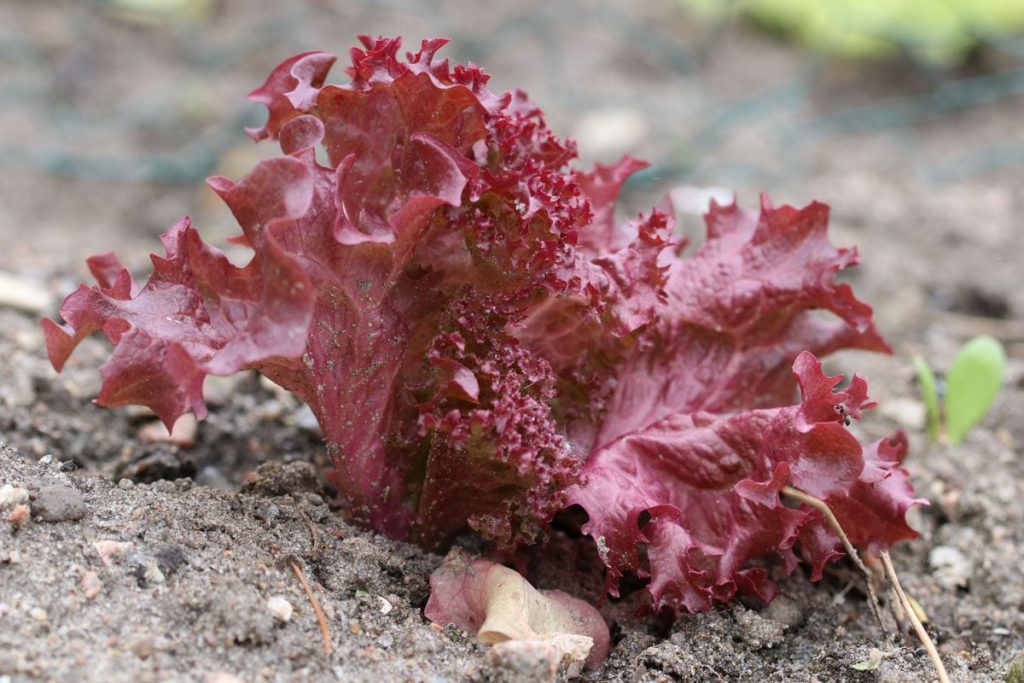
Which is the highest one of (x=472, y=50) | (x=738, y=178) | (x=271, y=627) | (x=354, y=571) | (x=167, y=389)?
(x=472, y=50)

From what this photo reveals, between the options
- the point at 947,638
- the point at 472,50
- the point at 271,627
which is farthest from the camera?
the point at 472,50

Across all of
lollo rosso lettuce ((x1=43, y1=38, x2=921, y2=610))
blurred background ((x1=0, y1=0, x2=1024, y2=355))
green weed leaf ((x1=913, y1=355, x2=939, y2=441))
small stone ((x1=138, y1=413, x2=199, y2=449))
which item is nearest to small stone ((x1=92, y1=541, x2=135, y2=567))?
lollo rosso lettuce ((x1=43, y1=38, x2=921, y2=610))

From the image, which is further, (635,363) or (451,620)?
(635,363)

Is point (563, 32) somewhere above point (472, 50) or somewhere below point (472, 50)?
above

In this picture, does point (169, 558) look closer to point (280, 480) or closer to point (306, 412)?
point (280, 480)

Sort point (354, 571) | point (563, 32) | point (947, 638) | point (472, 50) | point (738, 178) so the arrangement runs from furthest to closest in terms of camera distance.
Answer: point (563, 32), point (472, 50), point (738, 178), point (947, 638), point (354, 571)

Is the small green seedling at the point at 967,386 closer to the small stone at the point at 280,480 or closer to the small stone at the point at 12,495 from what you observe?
the small stone at the point at 280,480

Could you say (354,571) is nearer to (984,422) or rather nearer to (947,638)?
(947,638)

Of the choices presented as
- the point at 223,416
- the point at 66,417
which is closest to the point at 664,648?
the point at 223,416
